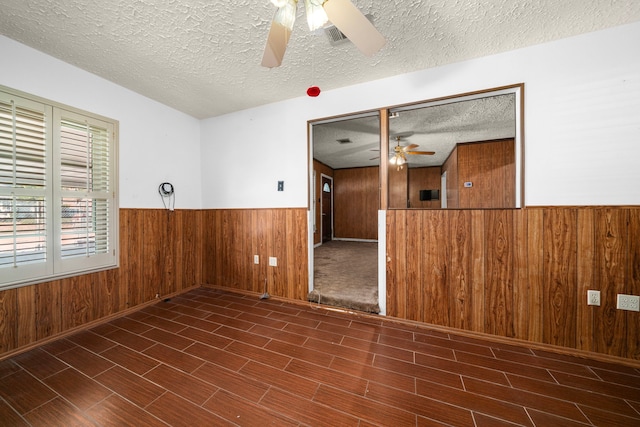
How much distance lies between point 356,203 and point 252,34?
5.98 m

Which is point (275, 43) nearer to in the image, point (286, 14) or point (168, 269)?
point (286, 14)

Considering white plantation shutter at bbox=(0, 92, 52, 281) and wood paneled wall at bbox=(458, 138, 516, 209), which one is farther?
wood paneled wall at bbox=(458, 138, 516, 209)

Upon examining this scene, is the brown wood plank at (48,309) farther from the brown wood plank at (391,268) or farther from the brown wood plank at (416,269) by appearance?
the brown wood plank at (416,269)

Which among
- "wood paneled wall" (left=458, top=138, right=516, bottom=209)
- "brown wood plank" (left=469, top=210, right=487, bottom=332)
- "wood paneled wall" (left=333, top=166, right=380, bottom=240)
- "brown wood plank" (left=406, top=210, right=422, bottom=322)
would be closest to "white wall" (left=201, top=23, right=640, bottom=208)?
"brown wood plank" (left=469, top=210, right=487, bottom=332)

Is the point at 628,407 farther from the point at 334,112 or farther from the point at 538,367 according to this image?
the point at 334,112

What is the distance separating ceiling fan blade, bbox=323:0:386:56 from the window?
8.33 ft

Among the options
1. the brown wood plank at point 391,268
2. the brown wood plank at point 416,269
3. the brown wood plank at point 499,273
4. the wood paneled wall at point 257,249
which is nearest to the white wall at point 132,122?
the wood paneled wall at point 257,249

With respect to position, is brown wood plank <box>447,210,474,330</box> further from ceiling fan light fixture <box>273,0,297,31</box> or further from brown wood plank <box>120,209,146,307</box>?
brown wood plank <box>120,209,146,307</box>

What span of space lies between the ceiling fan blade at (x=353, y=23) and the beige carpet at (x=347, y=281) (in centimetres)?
226

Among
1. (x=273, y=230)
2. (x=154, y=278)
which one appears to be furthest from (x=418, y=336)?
(x=154, y=278)

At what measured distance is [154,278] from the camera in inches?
110

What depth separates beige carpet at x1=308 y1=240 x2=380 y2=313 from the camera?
2.52 m

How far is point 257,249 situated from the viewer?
2.99 m

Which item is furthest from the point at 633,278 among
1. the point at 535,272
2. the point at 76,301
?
the point at 76,301
